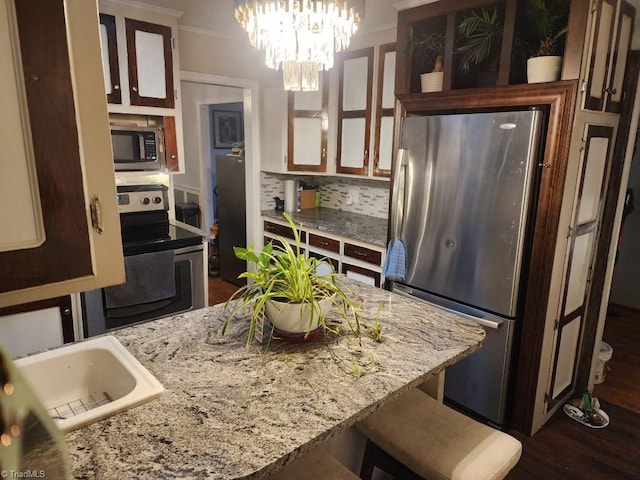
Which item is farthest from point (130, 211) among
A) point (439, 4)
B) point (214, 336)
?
point (439, 4)

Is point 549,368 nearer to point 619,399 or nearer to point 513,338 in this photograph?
point 513,338

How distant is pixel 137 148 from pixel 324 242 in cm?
155

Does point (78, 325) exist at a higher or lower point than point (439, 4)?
lower

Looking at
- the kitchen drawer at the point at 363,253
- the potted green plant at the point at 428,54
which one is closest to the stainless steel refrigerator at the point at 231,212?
the kitchen drawer at the point at 363,253

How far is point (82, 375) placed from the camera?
126 centimetres

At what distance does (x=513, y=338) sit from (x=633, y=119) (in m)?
1.36

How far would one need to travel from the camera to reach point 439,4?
8.02 ft

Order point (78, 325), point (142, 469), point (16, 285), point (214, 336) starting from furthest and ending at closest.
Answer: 1. point (78, 325)
2. point (214, 336)
3. point (142, 469)
4. point (16, 285)

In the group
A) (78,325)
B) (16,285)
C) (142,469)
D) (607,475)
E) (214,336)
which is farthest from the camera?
(78,325)

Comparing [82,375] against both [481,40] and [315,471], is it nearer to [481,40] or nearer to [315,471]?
[315,471]

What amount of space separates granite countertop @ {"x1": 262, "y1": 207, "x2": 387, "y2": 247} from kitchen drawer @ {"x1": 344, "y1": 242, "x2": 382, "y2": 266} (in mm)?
75

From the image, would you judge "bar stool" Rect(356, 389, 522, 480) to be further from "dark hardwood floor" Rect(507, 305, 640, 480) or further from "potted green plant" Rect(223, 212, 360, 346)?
"dark hardwood floor" Rect(507, 305, 640, 480)

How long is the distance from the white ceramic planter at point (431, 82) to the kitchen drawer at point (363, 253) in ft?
3.73

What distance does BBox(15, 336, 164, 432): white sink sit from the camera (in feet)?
3.89
